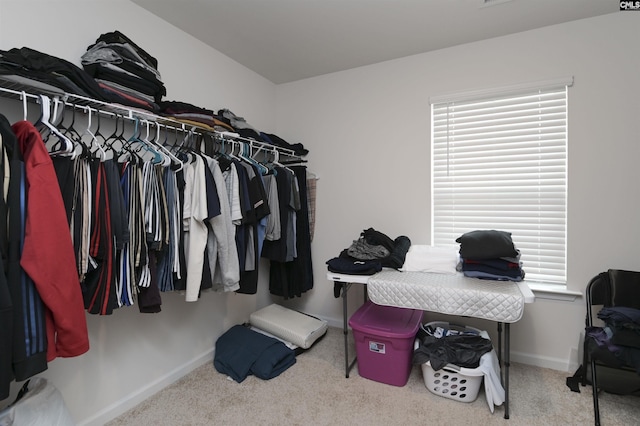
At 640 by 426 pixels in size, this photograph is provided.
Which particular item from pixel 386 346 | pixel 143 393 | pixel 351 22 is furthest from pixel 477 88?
pixel 143 393

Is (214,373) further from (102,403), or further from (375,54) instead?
(375,54)

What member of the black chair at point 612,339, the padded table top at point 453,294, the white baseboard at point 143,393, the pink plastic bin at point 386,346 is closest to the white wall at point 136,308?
the white baseboard at point 143,393

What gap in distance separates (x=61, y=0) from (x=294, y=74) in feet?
5.79

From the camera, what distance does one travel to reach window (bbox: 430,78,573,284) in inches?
86.6

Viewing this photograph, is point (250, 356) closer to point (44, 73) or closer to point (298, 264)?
point (298, 264)

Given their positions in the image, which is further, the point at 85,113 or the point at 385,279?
the point at 385,279

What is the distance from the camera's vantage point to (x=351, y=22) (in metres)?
2.10

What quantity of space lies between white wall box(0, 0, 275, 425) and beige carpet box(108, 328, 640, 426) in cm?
16

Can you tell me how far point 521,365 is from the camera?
227 cm

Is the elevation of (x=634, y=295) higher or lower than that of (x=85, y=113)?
lower

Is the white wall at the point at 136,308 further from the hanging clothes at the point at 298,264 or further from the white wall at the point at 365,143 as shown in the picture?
the hanging clothes at the point at 298,264

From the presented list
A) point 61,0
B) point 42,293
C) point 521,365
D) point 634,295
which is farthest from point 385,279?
point 61,0

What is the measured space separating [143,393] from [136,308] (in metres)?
0.55

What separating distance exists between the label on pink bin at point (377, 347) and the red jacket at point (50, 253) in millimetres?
1611
